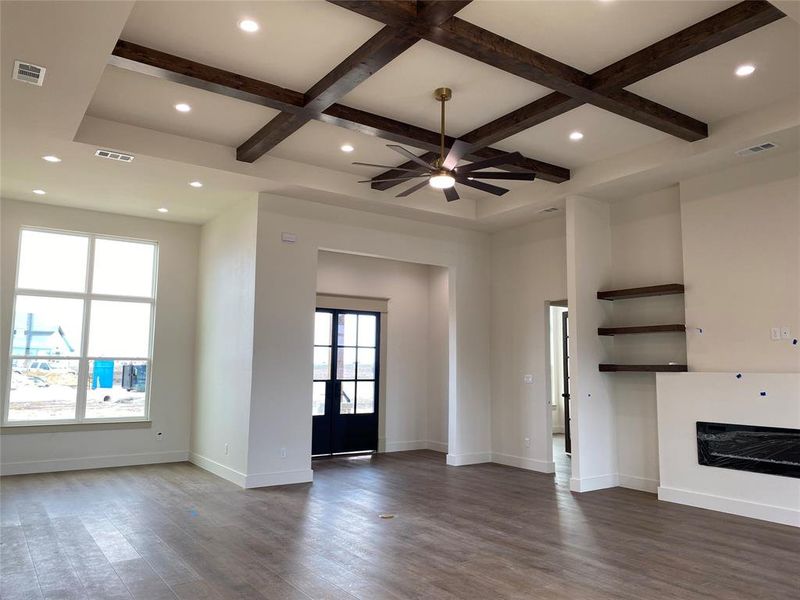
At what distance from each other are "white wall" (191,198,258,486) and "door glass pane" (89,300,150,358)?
2.49 feet

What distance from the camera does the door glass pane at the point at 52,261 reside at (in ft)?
24.4

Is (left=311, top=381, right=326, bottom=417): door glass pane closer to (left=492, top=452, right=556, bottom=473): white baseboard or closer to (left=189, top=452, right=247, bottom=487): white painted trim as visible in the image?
(left=189, top=452, right=247, bottom=487): white painted trim

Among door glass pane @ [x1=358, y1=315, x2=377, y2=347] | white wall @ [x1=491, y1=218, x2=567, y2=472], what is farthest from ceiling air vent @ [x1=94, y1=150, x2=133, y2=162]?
white wall @ [x1=491, y1=218, x2=567, y2=472]

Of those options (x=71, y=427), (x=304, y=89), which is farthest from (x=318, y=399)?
(x=304, y=89)

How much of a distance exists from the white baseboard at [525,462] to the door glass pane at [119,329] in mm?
5254

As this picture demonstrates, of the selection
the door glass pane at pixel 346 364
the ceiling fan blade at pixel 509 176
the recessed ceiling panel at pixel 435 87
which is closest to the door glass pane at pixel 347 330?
the door glass pane at pixel 346 364

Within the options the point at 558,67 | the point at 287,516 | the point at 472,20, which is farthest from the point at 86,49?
the point at 287,516

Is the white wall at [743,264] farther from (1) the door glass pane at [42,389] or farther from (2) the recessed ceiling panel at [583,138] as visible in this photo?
(1) the door glass pane at [42,389]

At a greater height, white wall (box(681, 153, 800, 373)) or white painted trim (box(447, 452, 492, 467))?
white wall (box(681, 153, 800, 373))

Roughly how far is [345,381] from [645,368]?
443cm

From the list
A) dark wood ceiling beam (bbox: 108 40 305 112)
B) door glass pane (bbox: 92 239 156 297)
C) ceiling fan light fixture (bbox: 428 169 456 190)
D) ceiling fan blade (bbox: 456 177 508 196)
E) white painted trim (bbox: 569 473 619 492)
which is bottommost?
white painted trim (bbox: 569 473 619 492)

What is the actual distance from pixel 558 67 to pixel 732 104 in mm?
1837

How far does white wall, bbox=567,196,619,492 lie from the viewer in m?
6.44

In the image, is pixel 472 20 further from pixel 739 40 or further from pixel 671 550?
pixel 671 550
